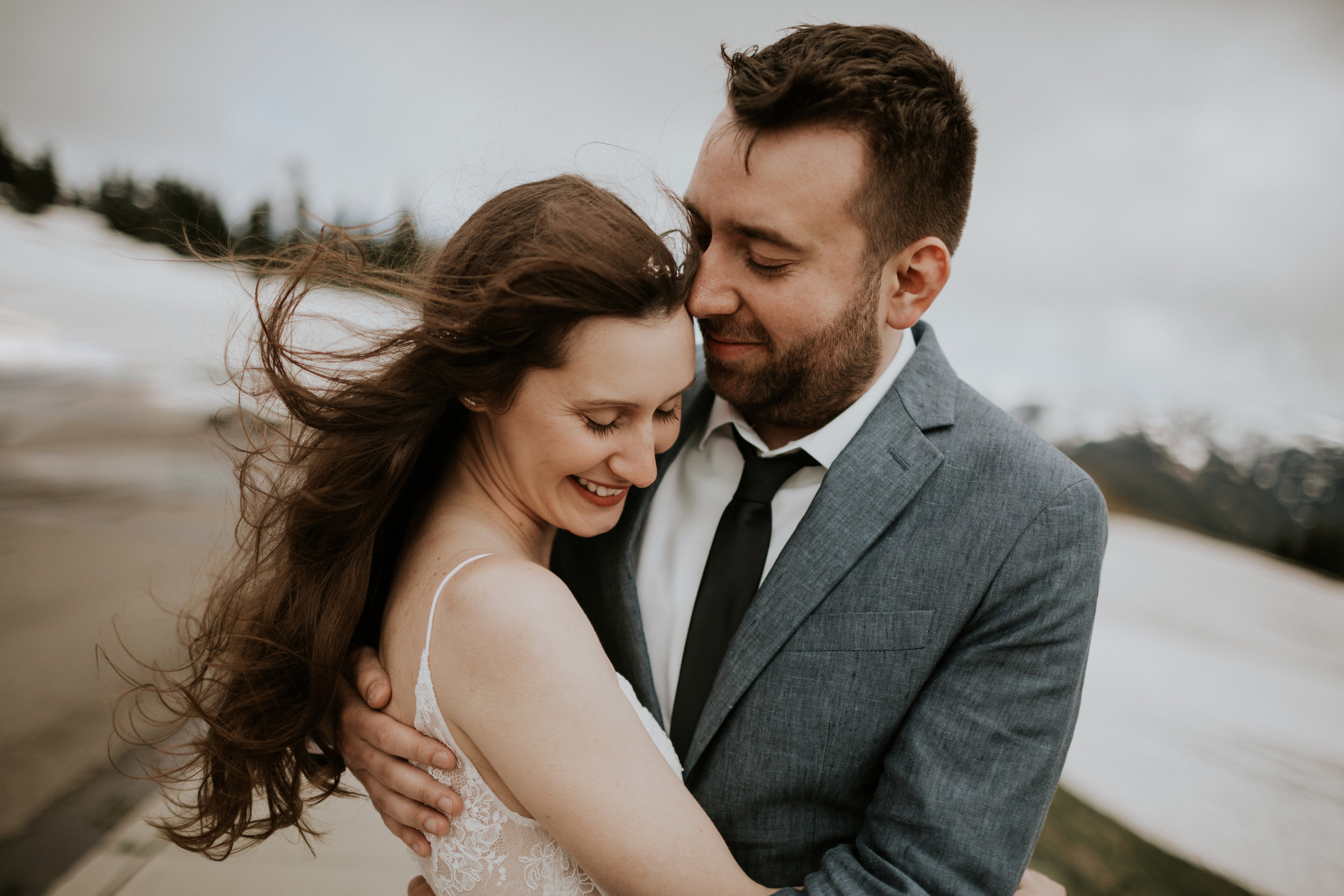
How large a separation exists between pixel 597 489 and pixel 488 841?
64cm

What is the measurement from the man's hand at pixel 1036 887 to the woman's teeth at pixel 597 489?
0.92 metres

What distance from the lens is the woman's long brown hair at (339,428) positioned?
116 cm

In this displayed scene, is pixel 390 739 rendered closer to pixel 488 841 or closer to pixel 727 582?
pixel 488 841

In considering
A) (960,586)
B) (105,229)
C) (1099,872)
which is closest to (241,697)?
(960,586)

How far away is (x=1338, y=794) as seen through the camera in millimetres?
4246

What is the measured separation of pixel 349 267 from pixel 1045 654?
1.43m

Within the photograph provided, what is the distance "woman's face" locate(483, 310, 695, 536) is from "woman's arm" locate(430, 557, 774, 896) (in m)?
0.29

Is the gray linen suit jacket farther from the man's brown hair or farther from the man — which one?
the man's brown hair

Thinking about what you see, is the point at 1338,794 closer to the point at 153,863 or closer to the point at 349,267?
the point at 349,267

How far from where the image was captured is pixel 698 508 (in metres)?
1.67

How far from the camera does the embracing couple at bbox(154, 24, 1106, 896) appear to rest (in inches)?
43.0

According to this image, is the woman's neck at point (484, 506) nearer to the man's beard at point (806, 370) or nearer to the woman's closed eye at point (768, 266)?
the man's beard at point (806, 370)

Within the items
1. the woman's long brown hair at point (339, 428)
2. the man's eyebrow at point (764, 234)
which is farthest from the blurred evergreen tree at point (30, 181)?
the man's eyebrow at point (764, 234)

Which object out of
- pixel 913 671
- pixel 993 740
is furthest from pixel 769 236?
pixel 993 740
